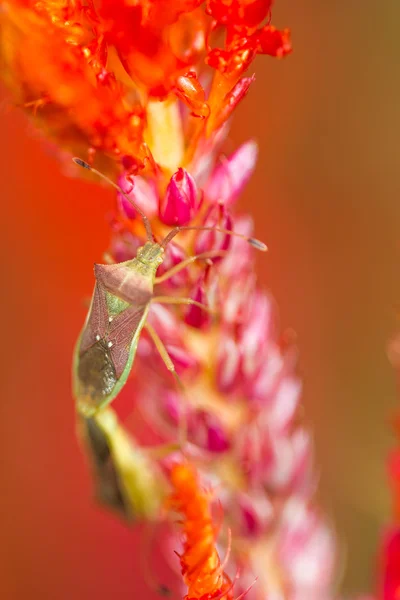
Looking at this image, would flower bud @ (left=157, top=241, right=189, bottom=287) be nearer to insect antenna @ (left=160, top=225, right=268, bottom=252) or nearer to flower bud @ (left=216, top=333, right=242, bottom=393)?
insect antenna @ (left=160, top=225, right=268, bottom=252)

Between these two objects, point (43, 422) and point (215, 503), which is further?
point (43, 422)

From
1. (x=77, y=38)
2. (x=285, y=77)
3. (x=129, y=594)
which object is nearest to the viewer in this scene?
(x=77, y=38)

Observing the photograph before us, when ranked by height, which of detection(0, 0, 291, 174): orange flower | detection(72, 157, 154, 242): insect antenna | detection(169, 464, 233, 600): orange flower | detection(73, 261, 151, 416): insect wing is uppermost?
detection(0, 0, 291, 174): orange flower

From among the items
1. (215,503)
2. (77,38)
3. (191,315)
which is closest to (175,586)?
(215,503)

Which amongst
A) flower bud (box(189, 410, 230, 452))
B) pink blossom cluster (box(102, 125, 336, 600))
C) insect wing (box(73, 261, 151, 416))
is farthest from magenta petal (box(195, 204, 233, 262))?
flower bud (box(189, 410, 230, 452))

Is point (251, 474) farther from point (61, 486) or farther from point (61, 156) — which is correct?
point (61, 486)

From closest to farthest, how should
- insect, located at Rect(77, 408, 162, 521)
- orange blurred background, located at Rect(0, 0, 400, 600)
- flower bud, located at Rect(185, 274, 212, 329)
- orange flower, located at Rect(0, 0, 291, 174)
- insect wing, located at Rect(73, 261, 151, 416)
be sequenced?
orange flower, located at Rect(0, 0, 291, 174) → flower bud, located at Rect(185, 274, 212, 329) → insect wing, located at Rect(73, 261, 151, 416) → insect, located at Rect(77, 408, 162, 521) → orange blurred background, located at Rect(0, 0, 400, 600)

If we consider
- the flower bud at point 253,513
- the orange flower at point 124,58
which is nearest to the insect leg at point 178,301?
the orange flower at point 124,58
